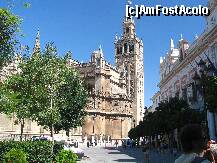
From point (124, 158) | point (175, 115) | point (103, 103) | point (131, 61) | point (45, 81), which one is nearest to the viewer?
point (45, 81)

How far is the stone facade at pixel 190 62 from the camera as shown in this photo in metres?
38.0

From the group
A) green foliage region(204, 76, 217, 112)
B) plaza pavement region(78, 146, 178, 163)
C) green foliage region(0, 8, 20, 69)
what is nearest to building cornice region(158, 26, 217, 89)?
plaza pavement region(78, 146, 178, 163)

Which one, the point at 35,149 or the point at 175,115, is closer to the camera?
the point at 35,149

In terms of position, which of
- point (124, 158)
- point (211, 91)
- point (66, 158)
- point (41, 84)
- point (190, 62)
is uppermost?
point (190, 62)

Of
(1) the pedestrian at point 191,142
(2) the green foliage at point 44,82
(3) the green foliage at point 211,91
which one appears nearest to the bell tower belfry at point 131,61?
(2) the green foliage at point 44,82

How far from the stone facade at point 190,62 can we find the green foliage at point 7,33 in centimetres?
2037

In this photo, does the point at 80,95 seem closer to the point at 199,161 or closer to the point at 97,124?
the point at 199,161

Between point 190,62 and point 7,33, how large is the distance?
30133 mm

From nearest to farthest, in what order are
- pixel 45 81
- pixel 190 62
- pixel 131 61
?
pixel 45 81 → pixel 190 62 → pixel 131 61

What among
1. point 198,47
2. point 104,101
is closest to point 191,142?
point 198,47

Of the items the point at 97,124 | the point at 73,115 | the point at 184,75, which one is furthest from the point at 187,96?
the point at 97,124

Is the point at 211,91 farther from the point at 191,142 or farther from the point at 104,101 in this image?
the point at 104,101

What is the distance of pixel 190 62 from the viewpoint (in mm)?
46469

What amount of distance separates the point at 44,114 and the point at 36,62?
4795mm
